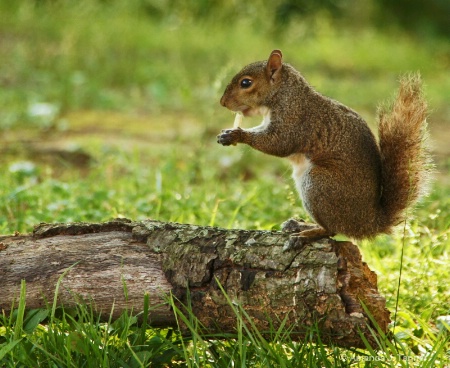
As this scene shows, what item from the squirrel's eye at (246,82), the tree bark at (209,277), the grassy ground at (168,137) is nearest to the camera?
the tree bark at (209,277)

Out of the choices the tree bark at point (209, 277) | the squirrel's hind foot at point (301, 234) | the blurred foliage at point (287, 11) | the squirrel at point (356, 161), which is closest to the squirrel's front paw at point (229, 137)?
the squirrel at point (356, 161)

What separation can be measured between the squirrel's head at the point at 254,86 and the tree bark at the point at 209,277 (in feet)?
2.35

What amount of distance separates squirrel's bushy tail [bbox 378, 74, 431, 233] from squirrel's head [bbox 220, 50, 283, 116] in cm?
53

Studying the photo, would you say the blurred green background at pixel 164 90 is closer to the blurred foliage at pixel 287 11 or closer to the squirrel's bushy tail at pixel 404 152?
the blurred foliage at pixel 287 11

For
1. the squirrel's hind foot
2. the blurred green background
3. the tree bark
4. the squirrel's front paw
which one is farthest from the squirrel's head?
the tree bark

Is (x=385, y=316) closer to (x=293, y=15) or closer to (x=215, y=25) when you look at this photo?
(x=293, y=15)

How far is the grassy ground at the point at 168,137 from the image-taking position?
2.57 m

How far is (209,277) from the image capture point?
2459mm

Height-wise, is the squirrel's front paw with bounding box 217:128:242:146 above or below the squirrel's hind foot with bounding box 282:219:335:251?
above

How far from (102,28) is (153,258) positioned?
7.27 metres

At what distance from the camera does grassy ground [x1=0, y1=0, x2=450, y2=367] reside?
8.45 feet

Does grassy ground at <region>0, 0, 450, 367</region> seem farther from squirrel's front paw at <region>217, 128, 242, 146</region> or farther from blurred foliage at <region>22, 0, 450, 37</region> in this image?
squirrel's front paw at <region>217, 128, 242, 146</region>

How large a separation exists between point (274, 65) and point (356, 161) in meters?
0.59

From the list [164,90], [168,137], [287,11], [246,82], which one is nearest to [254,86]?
[246,82]
